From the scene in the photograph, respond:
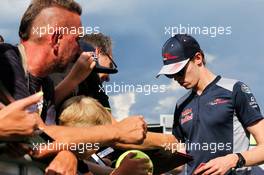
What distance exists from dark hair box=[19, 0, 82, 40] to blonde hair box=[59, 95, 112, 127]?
0.42 m

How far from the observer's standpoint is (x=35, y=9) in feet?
10.6

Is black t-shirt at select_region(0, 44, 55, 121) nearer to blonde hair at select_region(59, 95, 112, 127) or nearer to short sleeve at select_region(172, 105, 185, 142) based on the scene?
blonde hair at select_region(59, 95, 112, 127)

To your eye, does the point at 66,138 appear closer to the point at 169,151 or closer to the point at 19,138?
the point at 19,138

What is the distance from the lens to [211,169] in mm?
3650

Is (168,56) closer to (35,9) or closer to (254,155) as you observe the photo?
(254,155)

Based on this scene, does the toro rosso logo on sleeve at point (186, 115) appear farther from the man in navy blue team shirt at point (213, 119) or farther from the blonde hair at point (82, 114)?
the blonde hair at point (82, 114)

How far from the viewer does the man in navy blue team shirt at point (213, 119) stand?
3820mm

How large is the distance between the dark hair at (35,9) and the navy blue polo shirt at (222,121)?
1.17 metres

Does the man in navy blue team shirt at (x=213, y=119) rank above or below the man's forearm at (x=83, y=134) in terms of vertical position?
below

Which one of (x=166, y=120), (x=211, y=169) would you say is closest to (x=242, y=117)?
(x=211, y=169)

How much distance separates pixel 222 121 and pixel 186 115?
1.03 ft

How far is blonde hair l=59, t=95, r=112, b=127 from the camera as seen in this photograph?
2.97 metres

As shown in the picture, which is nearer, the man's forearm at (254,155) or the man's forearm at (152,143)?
the man's forearm at (152,143)

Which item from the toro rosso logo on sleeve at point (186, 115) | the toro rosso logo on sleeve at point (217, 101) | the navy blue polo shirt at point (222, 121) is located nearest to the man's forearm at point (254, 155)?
the navy blue polo shirt at point (222, 121)
